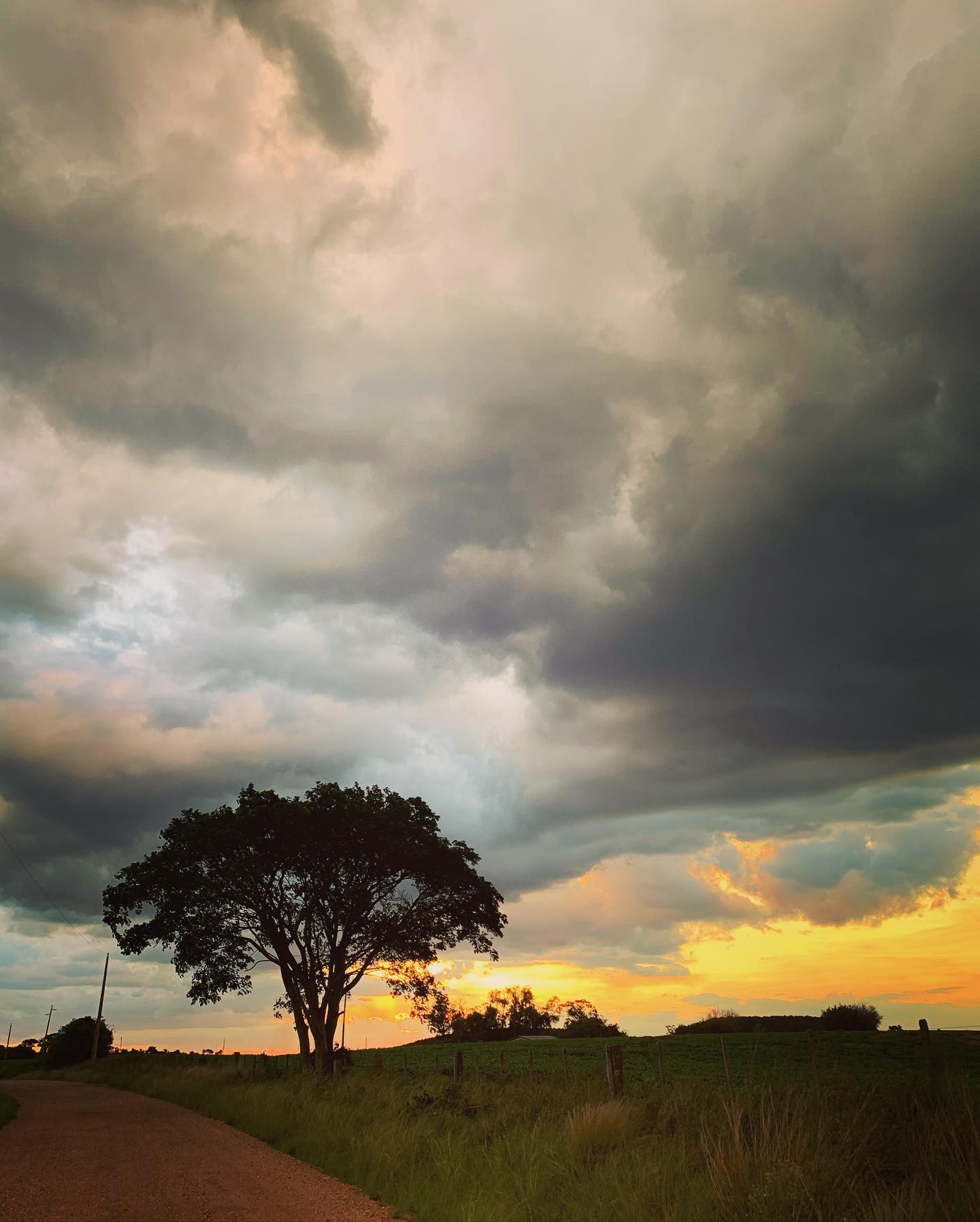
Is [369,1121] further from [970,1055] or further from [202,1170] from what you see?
[970,1055]

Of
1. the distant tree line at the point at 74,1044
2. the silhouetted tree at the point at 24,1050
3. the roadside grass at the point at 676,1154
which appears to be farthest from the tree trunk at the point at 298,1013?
the silhouetted tree at the point at 24,1050

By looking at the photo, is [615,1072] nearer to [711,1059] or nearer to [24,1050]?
[711,1059]

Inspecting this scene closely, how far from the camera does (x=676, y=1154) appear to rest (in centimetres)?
883

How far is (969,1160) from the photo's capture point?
22.8ft

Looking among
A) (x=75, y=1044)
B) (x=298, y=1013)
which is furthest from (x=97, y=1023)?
(x=298, y=1013)

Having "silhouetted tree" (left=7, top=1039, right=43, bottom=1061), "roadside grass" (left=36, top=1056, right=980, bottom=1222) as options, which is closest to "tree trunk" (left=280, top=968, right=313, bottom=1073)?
"roadside grass" (left=36, top=1056, right=980, bottom=1222)

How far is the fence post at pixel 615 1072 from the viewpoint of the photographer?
551 inches

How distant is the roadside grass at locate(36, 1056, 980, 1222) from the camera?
702 centimetres

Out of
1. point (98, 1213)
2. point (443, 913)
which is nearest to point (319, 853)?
point (443, 913)

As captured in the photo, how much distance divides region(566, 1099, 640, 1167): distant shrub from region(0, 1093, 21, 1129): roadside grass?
51.4 ft

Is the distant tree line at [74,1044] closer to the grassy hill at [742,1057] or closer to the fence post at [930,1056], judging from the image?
the grassy hill at [742,1057]

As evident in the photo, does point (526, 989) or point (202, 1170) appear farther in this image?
point (526, 989)

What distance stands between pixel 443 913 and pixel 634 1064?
63.0 ft

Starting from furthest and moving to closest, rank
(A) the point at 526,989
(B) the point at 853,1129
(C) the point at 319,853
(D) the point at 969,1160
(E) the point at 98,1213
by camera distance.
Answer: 1. (A) the point at 526,989
2. (C) the point at 319,853
3. (E) the point at 98,1213
4. (B) the point at 853,1129
5. (D) the point at 969,1160
